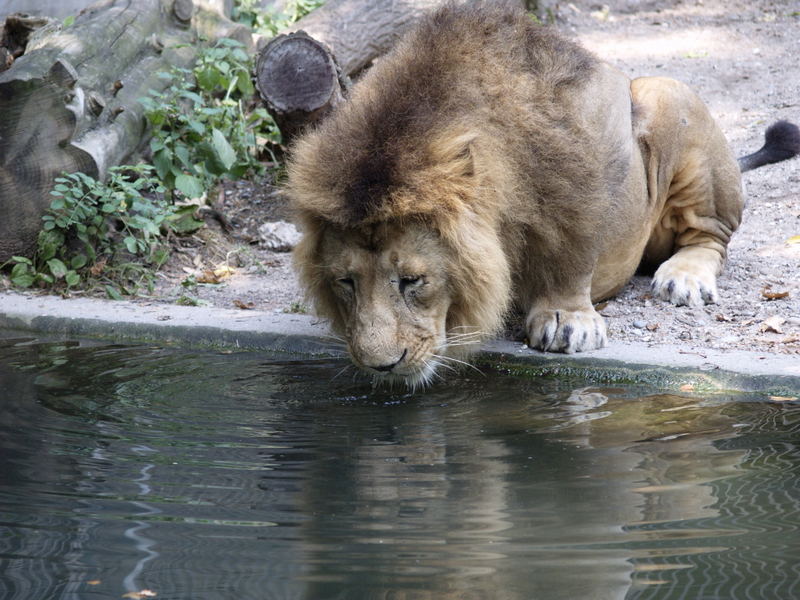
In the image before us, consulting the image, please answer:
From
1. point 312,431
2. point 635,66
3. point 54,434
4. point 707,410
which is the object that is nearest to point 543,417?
point 707,410

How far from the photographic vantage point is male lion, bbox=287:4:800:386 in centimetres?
407

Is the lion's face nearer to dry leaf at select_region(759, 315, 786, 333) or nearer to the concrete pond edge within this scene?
the concrete pond edge

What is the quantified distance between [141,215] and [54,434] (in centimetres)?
309

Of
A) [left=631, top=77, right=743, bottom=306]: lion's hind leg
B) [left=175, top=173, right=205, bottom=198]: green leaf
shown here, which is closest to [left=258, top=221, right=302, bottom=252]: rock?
[left=175, top=173, right=205, bottom=198]: green leaf

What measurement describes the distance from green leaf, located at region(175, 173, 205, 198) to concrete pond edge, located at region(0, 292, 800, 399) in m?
1.07

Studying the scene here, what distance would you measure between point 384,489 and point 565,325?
5.92 ft

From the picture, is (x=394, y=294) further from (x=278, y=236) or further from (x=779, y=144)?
(x=779, y=144)

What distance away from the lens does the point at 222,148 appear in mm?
6918

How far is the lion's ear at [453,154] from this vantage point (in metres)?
4.05

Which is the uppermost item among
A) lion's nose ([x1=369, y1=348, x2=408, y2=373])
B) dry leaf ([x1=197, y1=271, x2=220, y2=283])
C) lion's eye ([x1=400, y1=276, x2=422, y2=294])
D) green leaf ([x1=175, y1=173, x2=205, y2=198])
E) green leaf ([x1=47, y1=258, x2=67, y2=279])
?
green leaf ([x1=175, y1=173, x2=205, y2=198])

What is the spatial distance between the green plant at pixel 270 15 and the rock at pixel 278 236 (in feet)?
9.19

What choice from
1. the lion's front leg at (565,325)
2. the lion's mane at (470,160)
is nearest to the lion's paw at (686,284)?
the lion's front leg at (565,325)

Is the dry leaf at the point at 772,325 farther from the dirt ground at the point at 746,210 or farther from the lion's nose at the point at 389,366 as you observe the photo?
the lion's nose at the point at 389,366

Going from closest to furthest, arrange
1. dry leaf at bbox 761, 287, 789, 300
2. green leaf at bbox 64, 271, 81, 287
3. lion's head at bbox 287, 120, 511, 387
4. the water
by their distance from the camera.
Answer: the water < lion's head at bbox 287, 120, 511, 387 < dry leaf at bbox 761, 287, 789, 300 < green leaf at bbox 64, 271, 81, 287
